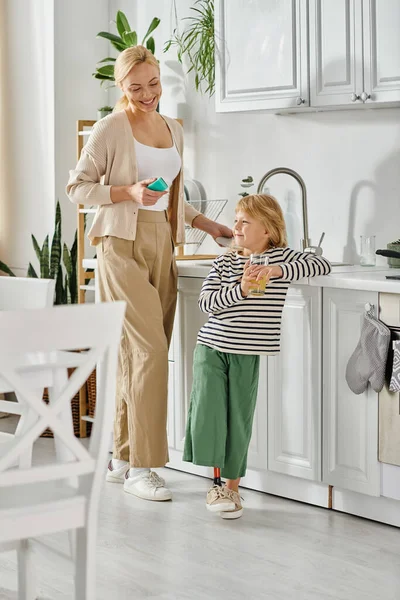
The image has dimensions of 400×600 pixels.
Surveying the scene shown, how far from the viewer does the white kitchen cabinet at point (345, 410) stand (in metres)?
2.99

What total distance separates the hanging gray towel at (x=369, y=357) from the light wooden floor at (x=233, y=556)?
1.58 feet

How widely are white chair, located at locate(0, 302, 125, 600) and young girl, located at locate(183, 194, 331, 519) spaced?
116 centimetres

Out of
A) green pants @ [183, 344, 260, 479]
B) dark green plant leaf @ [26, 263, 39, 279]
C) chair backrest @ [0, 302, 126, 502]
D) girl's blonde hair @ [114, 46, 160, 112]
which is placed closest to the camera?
chair backrest @ [0, 302, 126, 502]

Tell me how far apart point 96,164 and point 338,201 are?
100cm

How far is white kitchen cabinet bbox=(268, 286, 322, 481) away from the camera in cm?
313

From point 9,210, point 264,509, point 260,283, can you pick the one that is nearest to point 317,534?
point 264,509

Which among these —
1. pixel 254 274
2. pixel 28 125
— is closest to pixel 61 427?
pixel 254 274

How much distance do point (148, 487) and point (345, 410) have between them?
784 mm

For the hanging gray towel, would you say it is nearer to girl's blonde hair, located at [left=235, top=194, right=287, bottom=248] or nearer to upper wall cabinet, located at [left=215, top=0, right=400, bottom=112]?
girl's blonde hair, located at [left=235, top=194, right=287, bottom=248]

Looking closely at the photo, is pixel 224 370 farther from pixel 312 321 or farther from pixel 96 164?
pixel 96 164

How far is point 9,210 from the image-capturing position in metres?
4.97

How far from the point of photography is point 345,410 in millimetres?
3061

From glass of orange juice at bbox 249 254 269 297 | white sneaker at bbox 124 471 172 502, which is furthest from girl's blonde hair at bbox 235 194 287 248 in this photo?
white sneaker at bbox 124 471 172 502

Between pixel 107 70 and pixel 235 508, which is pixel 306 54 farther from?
pixel 235 508
